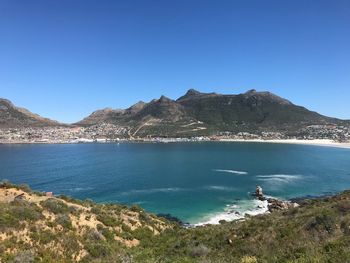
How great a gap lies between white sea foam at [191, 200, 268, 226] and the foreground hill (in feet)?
73.1

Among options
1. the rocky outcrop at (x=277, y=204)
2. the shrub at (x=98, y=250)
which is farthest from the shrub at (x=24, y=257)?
the rocky outcrop at (x=277, y=204)

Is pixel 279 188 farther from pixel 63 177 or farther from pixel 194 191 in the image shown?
pixel 63 177

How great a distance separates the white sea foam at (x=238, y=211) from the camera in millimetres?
47344

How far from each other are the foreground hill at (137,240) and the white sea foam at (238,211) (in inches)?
877

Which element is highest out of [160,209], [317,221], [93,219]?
[317,221]

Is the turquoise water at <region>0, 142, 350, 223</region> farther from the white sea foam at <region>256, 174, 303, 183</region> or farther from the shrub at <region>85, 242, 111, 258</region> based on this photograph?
the shrub at <region>85, 242, 111, 258</region>

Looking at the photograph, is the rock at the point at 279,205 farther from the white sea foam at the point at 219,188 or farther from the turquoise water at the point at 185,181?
the white sea foam at the point at 219,188

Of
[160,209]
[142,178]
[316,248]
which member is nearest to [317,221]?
[316,248]

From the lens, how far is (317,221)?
20.0 meters

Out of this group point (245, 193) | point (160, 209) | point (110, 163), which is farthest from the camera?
point (110, 163)

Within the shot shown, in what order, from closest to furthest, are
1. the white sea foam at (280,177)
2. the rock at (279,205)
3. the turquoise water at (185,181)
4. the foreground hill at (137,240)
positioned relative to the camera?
the foreground hill at (137,240) < the rock at (279,205) < the turquoise water at (185,181) < the white sea foam at (280,177)

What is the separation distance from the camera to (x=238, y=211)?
52469 millimetres

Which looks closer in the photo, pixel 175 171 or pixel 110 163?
pixel 175 171

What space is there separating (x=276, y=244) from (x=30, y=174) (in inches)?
3189
